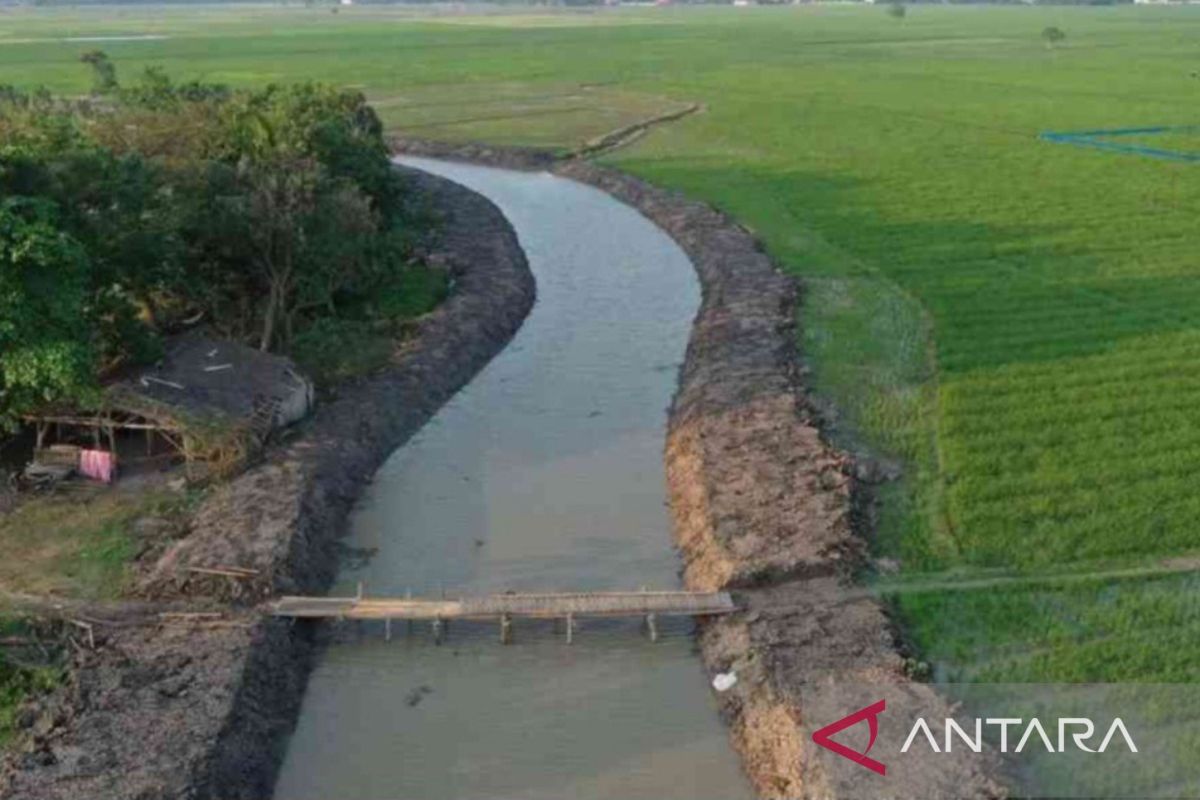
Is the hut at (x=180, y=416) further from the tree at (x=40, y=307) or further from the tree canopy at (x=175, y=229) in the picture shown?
the tree at (x=40, y=307)

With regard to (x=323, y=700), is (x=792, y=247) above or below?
above

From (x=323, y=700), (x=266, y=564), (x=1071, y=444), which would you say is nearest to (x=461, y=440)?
(x=266, y=564)

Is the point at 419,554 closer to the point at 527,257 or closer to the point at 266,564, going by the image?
the point at 266,564

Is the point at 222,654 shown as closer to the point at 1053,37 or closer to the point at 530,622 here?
the point at 530,622

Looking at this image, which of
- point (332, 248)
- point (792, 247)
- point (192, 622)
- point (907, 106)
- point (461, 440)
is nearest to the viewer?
point (192, 622)

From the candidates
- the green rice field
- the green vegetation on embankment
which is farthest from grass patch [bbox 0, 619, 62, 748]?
the green rice field

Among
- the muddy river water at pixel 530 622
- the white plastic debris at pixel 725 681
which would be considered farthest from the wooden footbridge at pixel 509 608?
the white plastic debris at pixel 725 681
